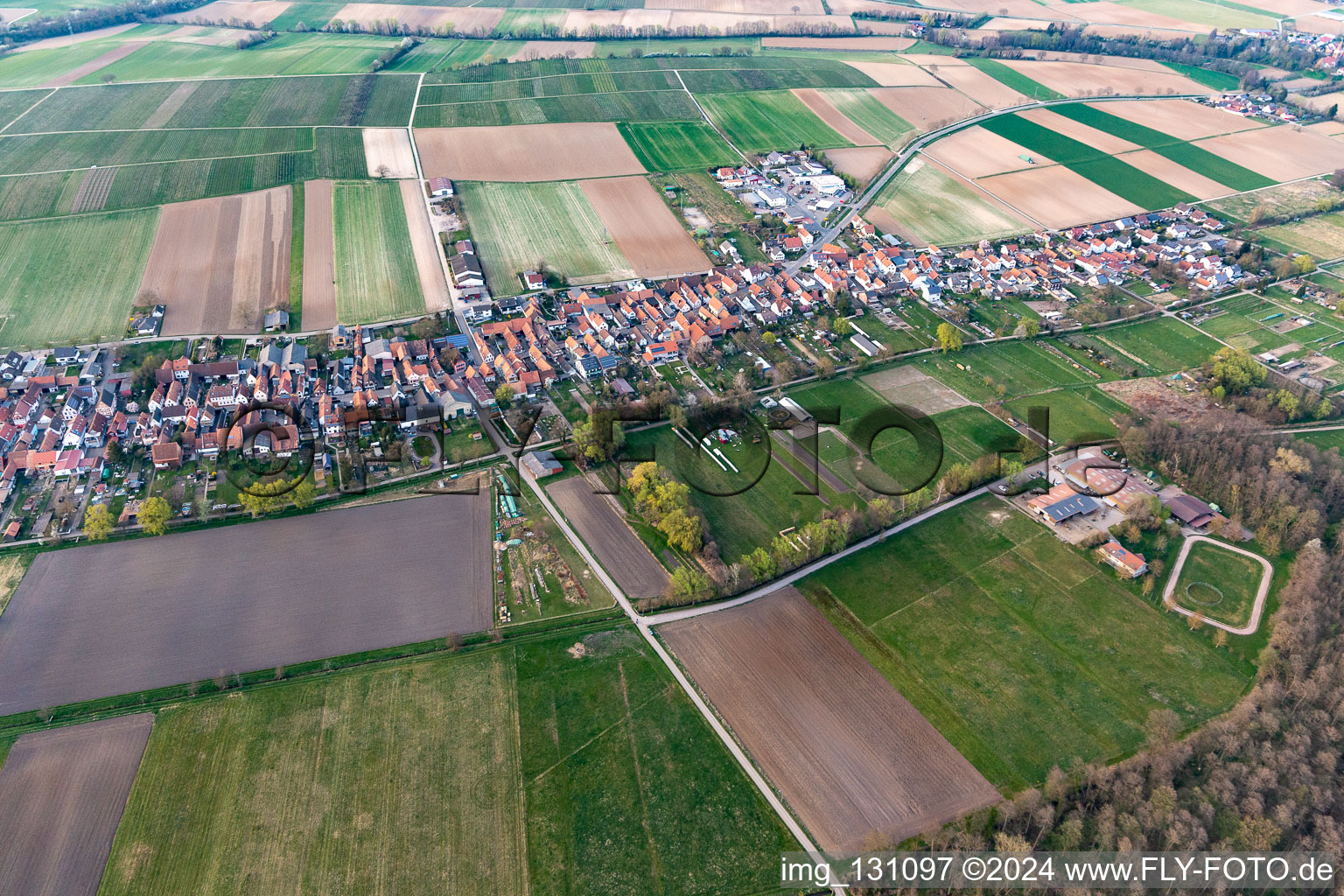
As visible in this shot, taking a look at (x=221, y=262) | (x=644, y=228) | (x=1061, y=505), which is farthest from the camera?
(x=644, y=228)

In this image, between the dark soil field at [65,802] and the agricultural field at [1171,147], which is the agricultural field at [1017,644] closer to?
the dark soil field at [65,802]

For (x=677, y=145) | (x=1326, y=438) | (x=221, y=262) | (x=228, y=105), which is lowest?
(x=1326, y=438)

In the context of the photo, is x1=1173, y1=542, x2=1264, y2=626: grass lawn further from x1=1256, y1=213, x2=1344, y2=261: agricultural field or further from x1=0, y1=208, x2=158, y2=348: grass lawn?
x1=0, y1=208, x2=158, y2=348: grass lawn

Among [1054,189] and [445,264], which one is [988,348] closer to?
[1054,189]

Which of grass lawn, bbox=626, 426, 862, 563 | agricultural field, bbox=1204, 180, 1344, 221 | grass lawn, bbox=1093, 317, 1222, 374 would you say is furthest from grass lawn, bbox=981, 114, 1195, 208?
grass lawn, bbox=626, 426, 862, 563

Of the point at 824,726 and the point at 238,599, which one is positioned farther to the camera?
the point at 238,599

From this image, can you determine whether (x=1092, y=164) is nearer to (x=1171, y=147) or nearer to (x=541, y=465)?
(x=1171, y=147)

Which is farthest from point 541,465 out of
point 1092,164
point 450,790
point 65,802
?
point 1092,164
